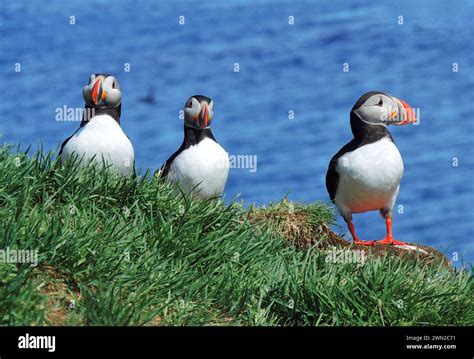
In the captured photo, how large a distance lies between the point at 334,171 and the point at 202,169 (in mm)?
1615

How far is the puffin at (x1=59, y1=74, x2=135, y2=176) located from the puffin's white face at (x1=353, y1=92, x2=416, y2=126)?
2495 millimetres

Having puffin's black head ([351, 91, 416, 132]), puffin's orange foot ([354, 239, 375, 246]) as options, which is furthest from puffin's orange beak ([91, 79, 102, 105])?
puffin's orange foot ([354, 239, 375, 246])

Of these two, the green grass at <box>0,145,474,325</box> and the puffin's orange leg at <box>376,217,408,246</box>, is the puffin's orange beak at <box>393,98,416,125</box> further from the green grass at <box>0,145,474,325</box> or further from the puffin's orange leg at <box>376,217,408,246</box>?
the green grass at <box>0,145,474,325</box>

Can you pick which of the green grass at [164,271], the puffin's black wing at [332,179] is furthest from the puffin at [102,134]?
the puffin's black wing at [332,179]

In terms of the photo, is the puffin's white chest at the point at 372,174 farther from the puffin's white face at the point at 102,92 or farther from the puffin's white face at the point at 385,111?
the puffin's white face at the point at 102,92

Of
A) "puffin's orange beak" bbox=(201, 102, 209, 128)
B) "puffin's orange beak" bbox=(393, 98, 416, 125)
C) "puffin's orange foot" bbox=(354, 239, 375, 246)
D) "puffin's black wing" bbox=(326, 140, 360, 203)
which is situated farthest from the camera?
"puffin's black wing" bbox=(326, 140, 360, 203)

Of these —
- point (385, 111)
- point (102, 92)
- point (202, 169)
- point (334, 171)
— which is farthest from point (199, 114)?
point (385, 111)

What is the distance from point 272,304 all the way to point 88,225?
4.70 ft

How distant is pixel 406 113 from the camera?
330 inches

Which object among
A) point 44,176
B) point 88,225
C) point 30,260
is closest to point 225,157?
point 44,176

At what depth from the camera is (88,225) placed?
18.7ft

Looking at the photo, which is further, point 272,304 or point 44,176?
point 44,176

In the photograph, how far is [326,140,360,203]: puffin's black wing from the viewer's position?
8.57 metres
